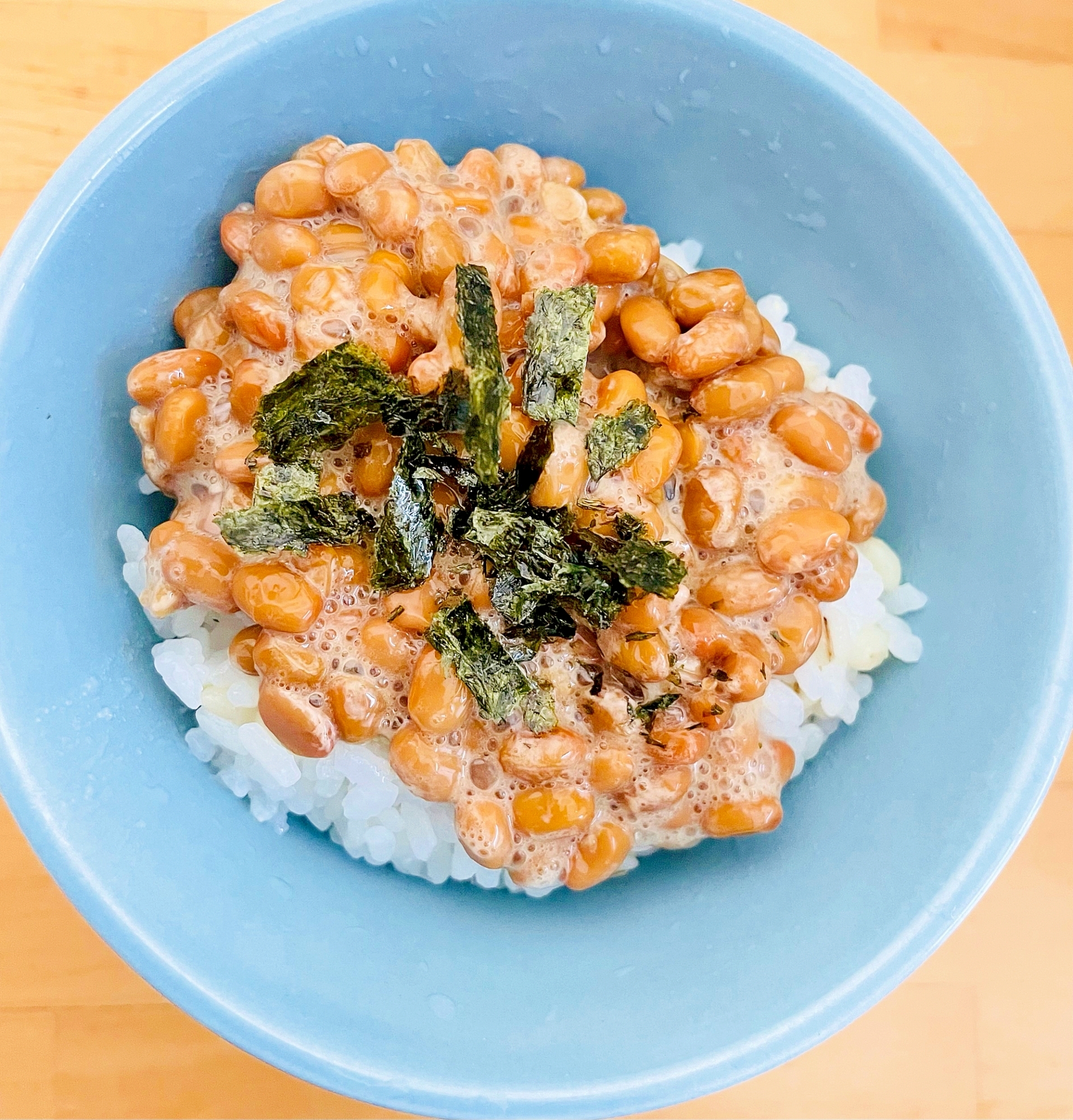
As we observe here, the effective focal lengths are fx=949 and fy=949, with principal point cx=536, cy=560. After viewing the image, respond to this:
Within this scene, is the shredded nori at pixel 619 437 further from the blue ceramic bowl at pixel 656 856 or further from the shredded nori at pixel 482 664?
the blue ceramic bowl at pixel 656 856

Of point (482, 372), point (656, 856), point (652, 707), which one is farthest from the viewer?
→ point (656, 856)

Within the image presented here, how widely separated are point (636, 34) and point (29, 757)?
1.25 m

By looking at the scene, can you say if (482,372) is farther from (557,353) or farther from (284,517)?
(284,517)

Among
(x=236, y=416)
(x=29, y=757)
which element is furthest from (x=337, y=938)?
(x=236, y=416)

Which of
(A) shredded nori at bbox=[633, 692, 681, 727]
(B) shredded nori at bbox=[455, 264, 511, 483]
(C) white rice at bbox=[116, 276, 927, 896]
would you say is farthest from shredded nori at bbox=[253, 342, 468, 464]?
(A) shredded nori at bbox=[633, 692, 681, 727]

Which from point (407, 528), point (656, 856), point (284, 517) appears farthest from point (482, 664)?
point (656, 856)

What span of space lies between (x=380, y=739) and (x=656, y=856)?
0.47m

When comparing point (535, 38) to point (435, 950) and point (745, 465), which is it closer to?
point (745, 465)

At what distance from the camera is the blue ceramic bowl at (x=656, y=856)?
1.19 m

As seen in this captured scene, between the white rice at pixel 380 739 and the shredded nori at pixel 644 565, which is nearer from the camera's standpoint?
the shredded nori at pixel 644 565

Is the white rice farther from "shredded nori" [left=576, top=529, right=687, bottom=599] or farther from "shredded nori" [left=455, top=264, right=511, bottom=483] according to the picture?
"shredded nori" [left=455, top=264, right=511, bottom=483]

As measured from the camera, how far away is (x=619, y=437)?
1183mm

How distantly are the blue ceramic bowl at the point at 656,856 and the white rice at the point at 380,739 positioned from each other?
31mm

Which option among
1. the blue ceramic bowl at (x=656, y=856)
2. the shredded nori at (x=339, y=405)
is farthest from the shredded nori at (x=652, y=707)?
the shredded nori at (x=339, y=405)
